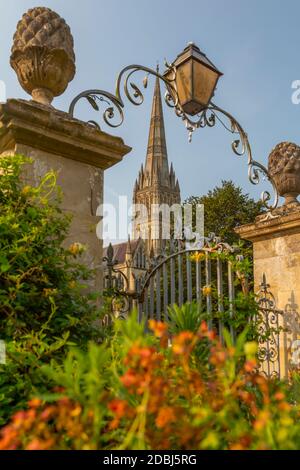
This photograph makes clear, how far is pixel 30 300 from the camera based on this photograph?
2525 mm

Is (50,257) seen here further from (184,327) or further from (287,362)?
(287,362)

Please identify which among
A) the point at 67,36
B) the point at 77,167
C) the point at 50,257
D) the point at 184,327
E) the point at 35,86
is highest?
the point at 67,36

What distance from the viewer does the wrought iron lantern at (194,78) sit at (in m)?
5.00

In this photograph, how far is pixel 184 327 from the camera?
1.92m

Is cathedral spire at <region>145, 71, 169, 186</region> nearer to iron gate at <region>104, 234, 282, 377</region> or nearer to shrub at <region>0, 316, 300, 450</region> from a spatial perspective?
iron gate at <region>104, 234, 282, 377</region>

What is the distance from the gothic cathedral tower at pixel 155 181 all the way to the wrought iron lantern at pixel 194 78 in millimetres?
61575

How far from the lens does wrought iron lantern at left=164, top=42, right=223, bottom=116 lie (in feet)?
16.4

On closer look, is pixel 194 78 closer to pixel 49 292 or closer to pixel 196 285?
pixel 196 285

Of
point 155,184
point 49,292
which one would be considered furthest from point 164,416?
point 155,184

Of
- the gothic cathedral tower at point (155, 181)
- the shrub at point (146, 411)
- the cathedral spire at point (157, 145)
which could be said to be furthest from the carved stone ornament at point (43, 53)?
the cathedral spire at point (157, 145)

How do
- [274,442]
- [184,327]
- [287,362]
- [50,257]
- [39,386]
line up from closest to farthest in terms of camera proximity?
[274,442] → [184,327] → [39,386] → [50,257] → [287,362]

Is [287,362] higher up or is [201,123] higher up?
[201,123]

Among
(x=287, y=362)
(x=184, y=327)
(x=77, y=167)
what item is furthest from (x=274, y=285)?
(x=184, y=327)

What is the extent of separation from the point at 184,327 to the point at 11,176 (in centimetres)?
147
